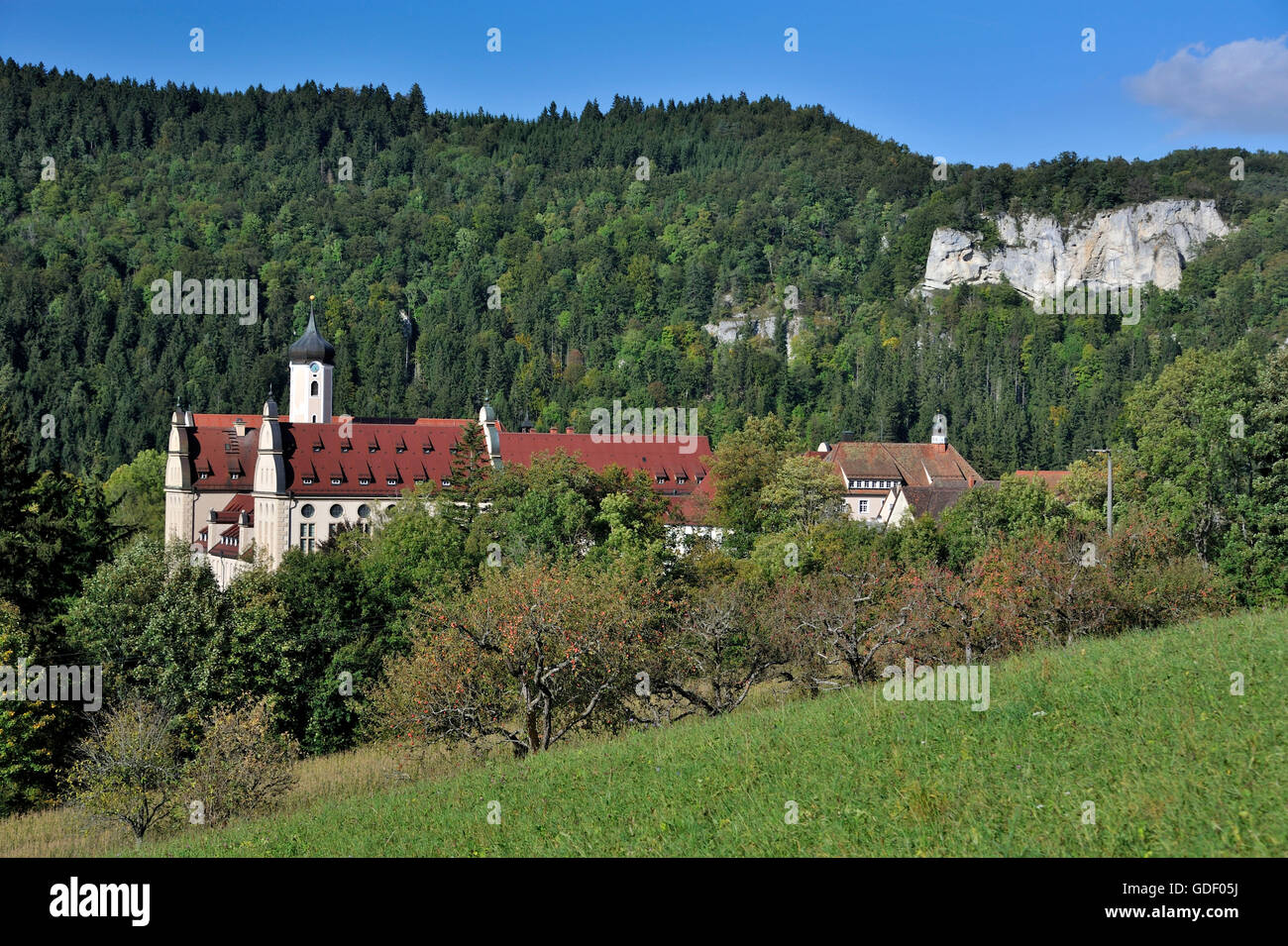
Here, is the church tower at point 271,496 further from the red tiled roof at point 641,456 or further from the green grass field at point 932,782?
the green grass field at point 932,782

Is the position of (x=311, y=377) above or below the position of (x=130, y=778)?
above

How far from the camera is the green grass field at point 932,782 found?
41.7 feet

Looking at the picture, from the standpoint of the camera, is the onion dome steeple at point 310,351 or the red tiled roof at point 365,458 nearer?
the red tiled roof at point 365,458

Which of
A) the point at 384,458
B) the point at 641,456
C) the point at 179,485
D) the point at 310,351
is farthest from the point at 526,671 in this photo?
the point at 310,351

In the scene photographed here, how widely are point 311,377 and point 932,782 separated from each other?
10575 cm

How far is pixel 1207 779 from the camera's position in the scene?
42.9 ft

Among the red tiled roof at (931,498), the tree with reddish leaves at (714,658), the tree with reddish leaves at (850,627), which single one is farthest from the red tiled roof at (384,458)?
the tree with reddish leaves at (714,658)

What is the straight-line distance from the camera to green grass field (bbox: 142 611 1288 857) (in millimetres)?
12719

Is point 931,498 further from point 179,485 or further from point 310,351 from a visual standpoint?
point 310,351

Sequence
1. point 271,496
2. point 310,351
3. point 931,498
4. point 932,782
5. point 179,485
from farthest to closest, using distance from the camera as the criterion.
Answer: point 310,351 < point 179,485 < point 271,496 < point 931,498 < point 932,782

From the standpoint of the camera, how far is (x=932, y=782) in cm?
1470

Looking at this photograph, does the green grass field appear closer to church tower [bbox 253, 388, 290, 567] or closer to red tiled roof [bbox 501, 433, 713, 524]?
church tower [bbox 253, 388, 290, 567]

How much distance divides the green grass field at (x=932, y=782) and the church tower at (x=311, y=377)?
95.5 meters
